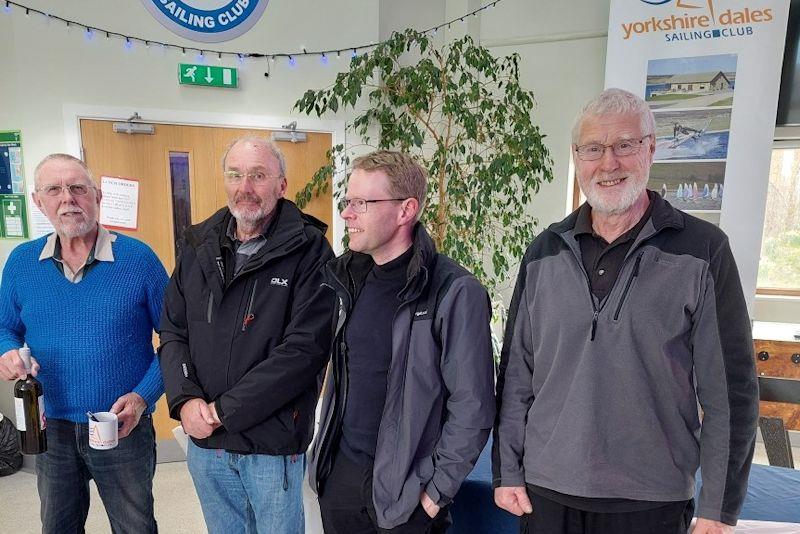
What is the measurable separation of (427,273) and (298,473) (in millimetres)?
732

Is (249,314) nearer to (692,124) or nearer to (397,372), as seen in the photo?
(397,372)

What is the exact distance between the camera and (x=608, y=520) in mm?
1044

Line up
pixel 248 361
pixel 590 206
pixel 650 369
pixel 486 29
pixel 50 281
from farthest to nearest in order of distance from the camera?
pixel 486 29 → pixel 50 281 → pixel 248 361 → pixel 590 206 → pixel 650 369

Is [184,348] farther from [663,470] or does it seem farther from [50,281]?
[663,470]

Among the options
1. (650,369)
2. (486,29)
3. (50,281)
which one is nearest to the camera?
(650,369)

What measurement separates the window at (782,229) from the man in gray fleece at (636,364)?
3.00 m

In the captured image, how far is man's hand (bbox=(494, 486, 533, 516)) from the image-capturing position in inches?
44.8

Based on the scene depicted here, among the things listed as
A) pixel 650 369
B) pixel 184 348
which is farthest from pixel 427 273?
pixel 184 348

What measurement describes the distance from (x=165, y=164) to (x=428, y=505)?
254 centimetres

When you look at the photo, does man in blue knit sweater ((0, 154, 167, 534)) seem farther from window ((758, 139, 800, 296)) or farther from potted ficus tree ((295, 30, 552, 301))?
window ((758, 139, 800, 296))

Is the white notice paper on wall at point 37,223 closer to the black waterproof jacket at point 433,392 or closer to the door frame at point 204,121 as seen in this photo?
the door frame at point 204,121

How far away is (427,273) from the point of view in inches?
45.8

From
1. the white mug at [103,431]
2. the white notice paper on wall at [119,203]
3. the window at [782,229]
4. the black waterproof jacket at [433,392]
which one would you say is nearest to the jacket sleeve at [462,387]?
the black waterproof jacket at [433,392]

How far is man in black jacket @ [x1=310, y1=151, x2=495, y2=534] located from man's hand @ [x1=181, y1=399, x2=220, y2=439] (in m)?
0.30
